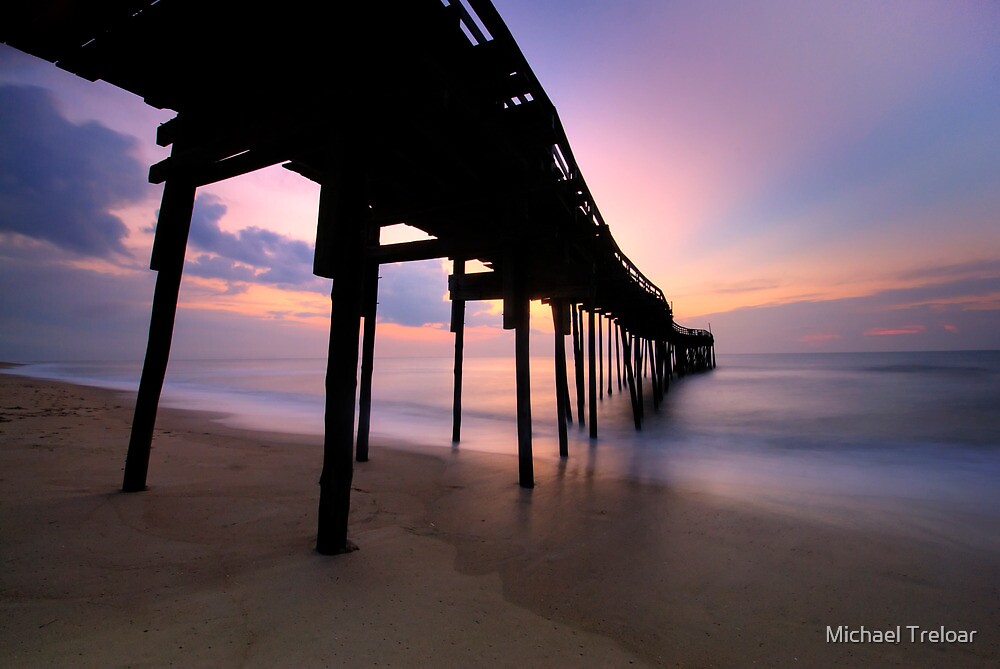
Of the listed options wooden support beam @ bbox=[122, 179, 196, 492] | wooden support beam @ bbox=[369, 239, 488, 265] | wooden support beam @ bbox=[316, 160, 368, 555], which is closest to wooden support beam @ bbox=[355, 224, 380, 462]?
wooden support beam @ bbox=[369, 239, 488, 265]

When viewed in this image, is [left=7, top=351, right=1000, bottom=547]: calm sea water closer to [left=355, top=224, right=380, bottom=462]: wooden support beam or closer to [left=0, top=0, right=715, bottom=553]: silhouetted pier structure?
[left=355, top=224, right=380, bottom=462]: wooden support beam

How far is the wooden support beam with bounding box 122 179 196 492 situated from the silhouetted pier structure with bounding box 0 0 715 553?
0.01 meters

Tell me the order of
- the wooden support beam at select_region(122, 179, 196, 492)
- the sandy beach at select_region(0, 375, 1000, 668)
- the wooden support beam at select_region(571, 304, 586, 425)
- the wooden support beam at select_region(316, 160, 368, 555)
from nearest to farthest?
the sandy beach at select_region(0, 375, 1000, 668) → the wooden support beam at select_region(316, 160, 368, 555) → the wooden support beam at select_region(122, 179, 196, 492) → the wooden support beam at select_region(571, 304, 586, 425)

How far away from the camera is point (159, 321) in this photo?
171 inches

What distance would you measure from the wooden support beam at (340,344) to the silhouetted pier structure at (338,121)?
0.01 m

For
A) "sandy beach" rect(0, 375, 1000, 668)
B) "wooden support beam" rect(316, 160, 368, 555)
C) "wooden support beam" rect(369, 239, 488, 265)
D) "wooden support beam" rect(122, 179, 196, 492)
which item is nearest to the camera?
"sandy beach" rect(0, 375, 1000, 668)

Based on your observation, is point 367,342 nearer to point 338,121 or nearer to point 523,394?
point 523,394

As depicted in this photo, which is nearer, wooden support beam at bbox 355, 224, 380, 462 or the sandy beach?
the sandy beach

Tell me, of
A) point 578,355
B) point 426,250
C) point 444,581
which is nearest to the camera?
point 444,581

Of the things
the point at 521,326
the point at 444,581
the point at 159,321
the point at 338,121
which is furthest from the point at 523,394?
the point at 159,321

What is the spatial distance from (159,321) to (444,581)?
3887 mm

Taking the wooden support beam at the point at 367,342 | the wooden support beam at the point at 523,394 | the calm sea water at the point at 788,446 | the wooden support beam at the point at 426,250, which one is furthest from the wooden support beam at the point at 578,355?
the wooden support beam at the point at 426,250

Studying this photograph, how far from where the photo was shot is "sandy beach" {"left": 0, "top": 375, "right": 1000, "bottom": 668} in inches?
89.7

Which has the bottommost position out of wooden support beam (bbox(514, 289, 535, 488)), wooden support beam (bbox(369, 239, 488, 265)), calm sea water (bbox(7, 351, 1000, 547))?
calm sea water (bbox(7, 351, 1000, 547))
